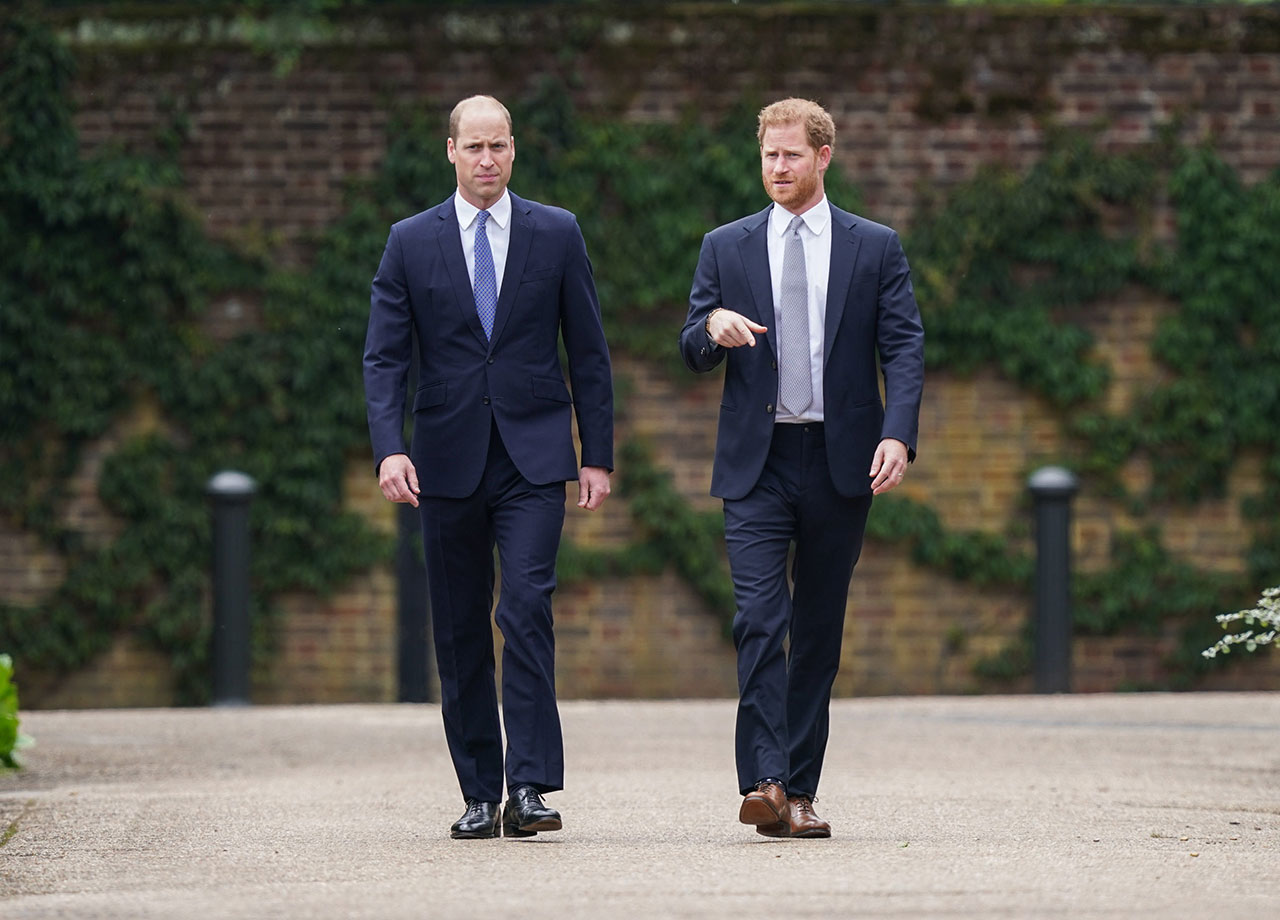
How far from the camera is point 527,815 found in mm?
5191

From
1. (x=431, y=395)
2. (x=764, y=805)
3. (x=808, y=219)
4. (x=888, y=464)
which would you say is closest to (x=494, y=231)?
(x=431, y=395)

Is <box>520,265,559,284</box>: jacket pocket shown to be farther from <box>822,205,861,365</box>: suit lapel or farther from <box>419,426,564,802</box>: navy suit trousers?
<box>822,205,861,365</box>: suit lapel

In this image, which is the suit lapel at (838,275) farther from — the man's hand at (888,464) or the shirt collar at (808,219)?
the man's hand at (888,464)

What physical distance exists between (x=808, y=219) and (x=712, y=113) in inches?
207

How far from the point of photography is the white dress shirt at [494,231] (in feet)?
17.9

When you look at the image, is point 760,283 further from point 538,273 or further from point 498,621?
point 498,621

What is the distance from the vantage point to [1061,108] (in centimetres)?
1058

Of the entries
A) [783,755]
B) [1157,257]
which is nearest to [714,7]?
[1157,257]

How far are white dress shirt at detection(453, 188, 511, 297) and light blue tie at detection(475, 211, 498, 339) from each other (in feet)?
0.04

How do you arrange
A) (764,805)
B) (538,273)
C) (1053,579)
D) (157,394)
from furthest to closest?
(157,394)
(1053,579)
(538,273)
(764,805)

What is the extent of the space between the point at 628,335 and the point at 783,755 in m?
5.56

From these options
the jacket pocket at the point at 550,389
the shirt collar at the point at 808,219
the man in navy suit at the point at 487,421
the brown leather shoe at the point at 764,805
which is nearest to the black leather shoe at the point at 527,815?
the man in navy suit at the point at 487,421

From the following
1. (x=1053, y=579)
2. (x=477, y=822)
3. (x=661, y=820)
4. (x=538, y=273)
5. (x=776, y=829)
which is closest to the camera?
(x=776, y=829)

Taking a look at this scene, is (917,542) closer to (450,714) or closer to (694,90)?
(694,90)
